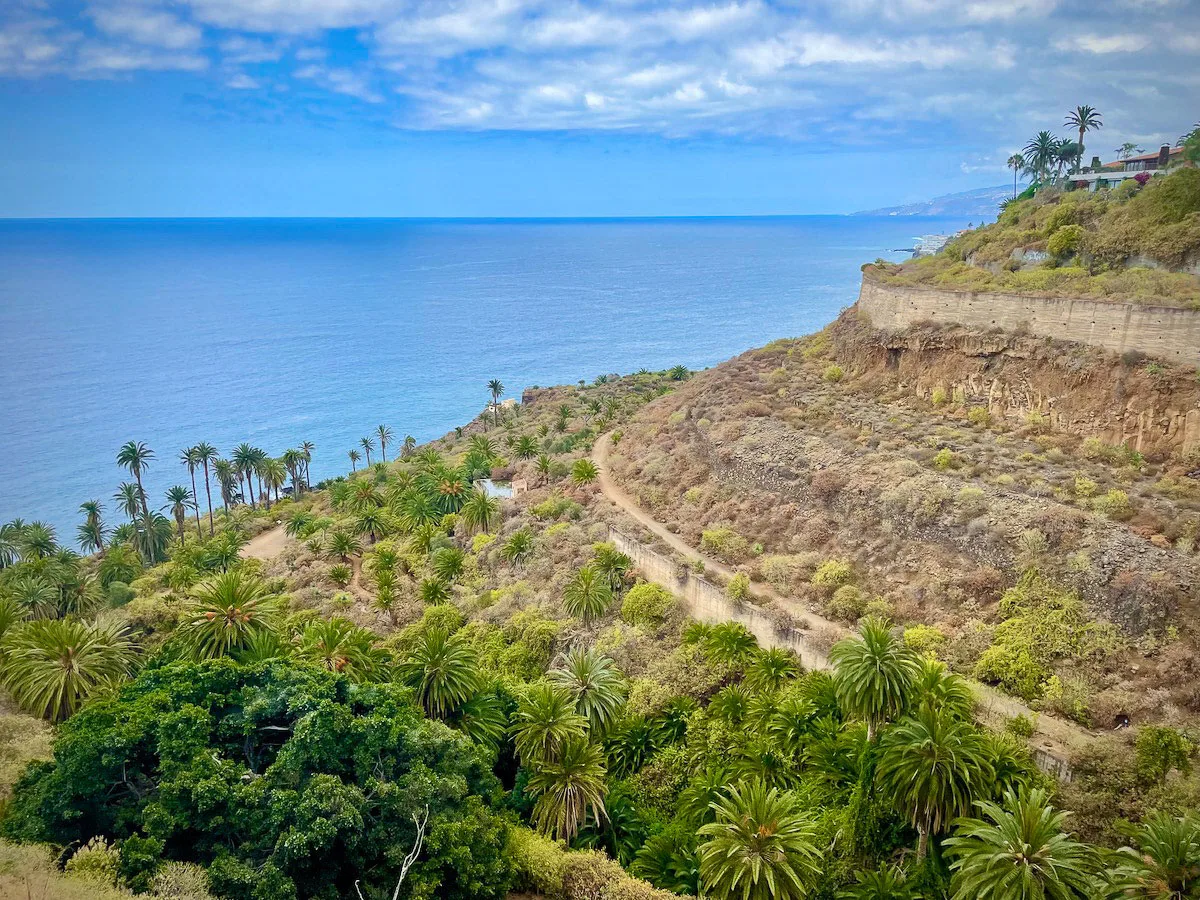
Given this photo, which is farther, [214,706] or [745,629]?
[745,629]

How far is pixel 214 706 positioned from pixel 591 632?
18.6 metres

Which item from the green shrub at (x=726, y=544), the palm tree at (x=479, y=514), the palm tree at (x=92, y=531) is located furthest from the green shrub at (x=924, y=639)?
the palm tree at (x=92, y=531)

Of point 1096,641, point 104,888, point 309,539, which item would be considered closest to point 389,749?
point 104,888

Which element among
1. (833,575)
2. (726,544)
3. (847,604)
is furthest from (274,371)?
(847,604)

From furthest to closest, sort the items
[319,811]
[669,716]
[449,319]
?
[449,319] → [669,716] → [319,811]

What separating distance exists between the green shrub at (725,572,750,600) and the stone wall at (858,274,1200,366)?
21.4 meters

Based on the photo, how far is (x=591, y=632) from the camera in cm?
3928

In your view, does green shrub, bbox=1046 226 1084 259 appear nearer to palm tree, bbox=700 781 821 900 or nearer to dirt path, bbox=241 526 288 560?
palm tree, bbox=700 781 821 900

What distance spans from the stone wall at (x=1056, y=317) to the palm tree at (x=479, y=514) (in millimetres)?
29154

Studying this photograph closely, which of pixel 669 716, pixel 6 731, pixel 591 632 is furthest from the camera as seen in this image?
pixel 591 632

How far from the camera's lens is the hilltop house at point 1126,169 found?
5419 centimetres

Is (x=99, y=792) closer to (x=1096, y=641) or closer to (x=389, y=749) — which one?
(x=389, y=749)

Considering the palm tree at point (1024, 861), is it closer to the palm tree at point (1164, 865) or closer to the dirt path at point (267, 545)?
the palm tree at point (1164, 865)

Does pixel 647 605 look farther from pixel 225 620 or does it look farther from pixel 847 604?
pixel 225 620
